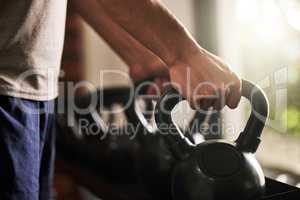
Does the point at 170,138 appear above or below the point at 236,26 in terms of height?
below

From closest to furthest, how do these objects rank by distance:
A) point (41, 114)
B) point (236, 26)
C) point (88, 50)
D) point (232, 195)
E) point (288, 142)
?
point (232, 195), point (41, 114), point (288, 142), point (236, 26), point (88, 50)

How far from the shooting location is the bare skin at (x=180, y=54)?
28.0 inches

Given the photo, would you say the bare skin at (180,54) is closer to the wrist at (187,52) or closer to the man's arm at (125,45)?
the wrist at (187,52)

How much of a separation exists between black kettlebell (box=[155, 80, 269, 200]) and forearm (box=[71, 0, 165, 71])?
1.03 ft

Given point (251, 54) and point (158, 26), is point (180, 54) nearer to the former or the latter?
point (158, 26)

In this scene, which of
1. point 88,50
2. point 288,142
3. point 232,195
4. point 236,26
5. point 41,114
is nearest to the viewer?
point 232,195

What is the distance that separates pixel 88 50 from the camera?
7.20 feet

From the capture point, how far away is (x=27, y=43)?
0.74 m

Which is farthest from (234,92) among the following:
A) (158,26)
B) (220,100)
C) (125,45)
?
(125,45)

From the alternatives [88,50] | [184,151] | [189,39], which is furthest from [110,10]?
[88,50]

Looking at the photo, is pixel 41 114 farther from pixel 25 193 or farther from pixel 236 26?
pixel 236 26

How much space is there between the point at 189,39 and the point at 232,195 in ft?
0.84

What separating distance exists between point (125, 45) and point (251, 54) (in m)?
0.83

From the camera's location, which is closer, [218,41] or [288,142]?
[288,142]
